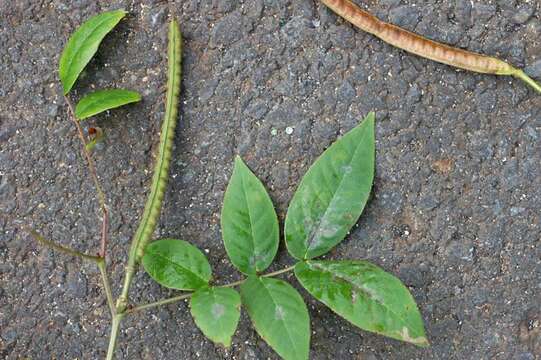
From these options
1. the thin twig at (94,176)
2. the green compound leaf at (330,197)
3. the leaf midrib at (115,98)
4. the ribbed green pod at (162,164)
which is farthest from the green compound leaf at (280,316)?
the leaf midrib at (115,98)

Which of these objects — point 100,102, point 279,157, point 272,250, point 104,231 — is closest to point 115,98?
point 100,102

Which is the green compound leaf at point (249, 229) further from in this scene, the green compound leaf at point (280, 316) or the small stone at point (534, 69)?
the small stone at point (534, 69)

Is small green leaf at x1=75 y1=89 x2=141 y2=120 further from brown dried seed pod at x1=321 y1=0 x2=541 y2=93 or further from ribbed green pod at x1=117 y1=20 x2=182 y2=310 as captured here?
brown dried seed pod at x1=321 y1=0 x2=541 y2=93

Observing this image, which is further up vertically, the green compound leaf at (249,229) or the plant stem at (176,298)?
the green compound leaf at (249,229)

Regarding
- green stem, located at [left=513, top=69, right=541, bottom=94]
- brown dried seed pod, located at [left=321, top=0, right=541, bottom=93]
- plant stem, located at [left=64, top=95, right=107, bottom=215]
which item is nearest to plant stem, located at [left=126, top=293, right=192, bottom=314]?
plant stem, located at [left=64, top=95, right=107, bottom=215]

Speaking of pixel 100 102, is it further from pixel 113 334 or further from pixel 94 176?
pixel 113 334

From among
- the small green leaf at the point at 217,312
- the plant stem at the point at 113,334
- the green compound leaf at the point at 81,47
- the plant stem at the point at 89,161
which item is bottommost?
the plant stem at the point at 113,334

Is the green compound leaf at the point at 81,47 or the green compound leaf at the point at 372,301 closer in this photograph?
the green compound leaf at the point at 372,301
